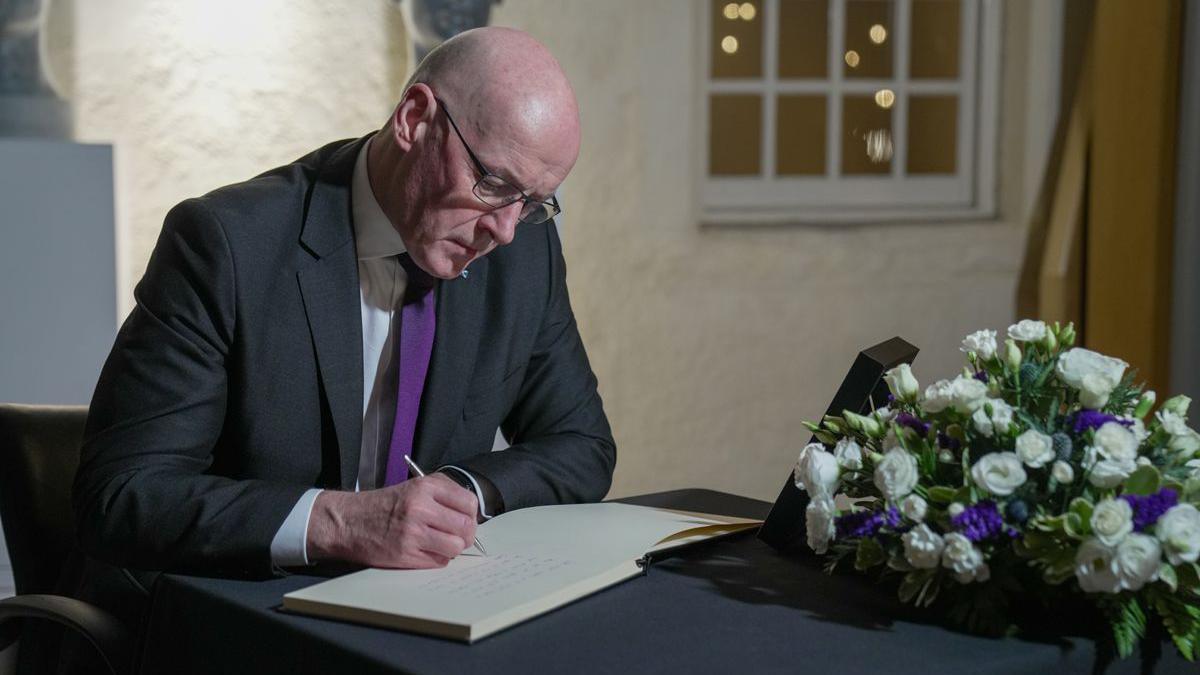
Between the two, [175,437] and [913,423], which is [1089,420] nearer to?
[913,423]

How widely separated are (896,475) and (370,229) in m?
0.89

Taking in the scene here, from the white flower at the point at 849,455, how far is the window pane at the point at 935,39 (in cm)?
386

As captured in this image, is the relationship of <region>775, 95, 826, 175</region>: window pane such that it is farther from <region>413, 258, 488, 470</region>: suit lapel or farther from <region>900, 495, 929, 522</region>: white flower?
<region>900, 495, 929, 522</region>: white flower

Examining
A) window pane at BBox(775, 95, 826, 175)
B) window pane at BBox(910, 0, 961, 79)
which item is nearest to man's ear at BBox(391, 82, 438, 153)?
window pane at BBox(775, 95, 826, 175)

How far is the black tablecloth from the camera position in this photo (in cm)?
120

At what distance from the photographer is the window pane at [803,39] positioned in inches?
193

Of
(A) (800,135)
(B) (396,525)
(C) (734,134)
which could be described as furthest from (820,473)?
(A) (800,135)

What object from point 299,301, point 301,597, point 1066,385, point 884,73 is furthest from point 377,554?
point 884,73

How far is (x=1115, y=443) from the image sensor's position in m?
1.30

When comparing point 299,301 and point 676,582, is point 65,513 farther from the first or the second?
point 676,582

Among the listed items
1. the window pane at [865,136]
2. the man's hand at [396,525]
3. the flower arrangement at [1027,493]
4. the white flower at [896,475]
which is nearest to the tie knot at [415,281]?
the man's hand at [396,525]

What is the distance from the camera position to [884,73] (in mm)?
5055

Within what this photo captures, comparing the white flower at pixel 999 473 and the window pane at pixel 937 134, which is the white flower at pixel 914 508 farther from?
the window pane at pixel 937 134

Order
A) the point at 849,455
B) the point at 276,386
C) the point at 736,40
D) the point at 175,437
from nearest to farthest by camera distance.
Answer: the point at 849,455 → the point at 175,437 → the point at 276,386 → the point at 736,40
